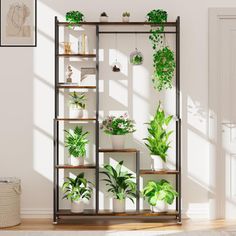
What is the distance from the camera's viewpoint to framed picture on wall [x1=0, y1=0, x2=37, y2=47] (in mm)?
5375

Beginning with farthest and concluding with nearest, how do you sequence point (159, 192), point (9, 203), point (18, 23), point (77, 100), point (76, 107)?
point (18, 23) → point (77, 100) → point (76, 107) → point (159, 192) → point (9, 203)

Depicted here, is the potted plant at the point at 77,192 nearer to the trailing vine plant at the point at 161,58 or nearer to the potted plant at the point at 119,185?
the potted plant at the point at 119,185

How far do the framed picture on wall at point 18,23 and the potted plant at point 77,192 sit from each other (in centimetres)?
151

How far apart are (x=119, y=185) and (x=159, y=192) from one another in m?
0.41

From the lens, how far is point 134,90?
17.6 ft

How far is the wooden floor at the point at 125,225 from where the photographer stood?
16.0 ft

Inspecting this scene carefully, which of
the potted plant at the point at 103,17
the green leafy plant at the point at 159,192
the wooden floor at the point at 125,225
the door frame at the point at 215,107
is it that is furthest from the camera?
the door frame at the point at 215,107

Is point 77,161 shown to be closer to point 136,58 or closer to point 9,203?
point 9,203

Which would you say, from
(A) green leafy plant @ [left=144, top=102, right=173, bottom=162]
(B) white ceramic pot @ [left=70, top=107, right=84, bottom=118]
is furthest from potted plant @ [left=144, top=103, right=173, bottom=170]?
(B) white ceramic pot @ [left=70, top=107, right=84, bottom=118]

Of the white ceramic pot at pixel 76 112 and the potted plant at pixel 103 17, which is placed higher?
the potted plant at pixel 103 17

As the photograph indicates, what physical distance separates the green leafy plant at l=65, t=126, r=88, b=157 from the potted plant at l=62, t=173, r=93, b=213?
0.86ft

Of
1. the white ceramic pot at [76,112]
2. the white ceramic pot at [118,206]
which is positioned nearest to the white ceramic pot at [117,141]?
the white ceramic pot at [76,112]

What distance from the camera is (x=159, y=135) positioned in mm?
5129

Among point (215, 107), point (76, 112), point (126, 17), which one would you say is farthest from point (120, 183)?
point (126, 17)
